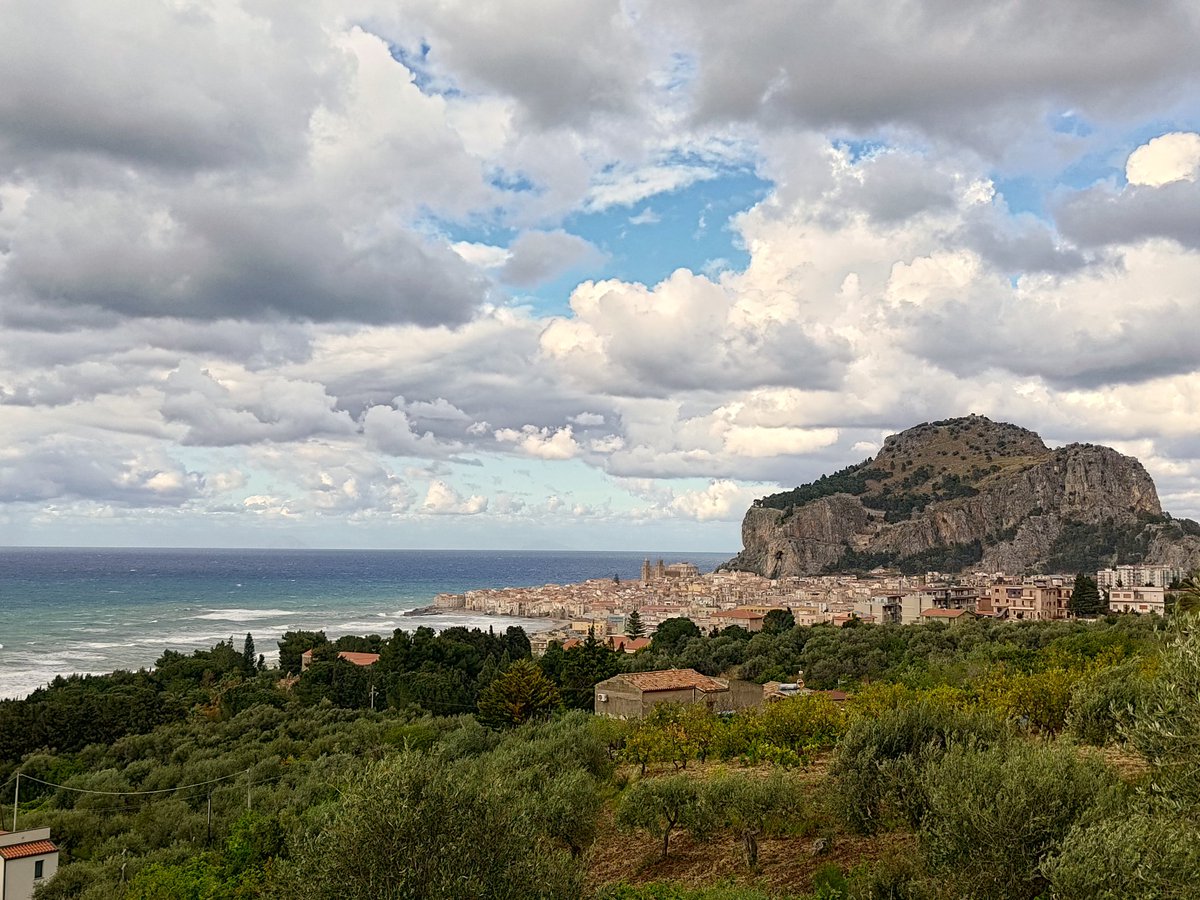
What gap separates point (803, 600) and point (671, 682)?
89351mm

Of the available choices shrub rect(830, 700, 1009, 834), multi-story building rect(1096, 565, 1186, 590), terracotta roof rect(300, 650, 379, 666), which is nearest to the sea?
terracotta roof rect(300, 650, 379, 666)

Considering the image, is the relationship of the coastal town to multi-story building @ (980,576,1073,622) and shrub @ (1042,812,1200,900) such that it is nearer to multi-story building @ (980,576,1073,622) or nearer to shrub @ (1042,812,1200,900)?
multi-story building @ (980,576,1073,622)

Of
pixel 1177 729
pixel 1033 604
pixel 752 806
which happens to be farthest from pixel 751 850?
pixel 1033 604

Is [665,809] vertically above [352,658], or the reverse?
Result: [665,809]

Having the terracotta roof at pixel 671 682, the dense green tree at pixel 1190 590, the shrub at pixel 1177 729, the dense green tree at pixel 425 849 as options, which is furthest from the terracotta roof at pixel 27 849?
the dense green tree at pixel 1190 590

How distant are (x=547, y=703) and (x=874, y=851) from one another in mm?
27616

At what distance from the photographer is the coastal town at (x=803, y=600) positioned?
90.9 meters

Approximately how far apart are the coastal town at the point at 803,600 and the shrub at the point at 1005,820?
181 feet

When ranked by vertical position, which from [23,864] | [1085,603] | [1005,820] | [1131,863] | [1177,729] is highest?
[1177,729]

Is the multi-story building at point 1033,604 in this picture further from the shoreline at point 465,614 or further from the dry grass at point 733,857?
the dry grass at point 733,857

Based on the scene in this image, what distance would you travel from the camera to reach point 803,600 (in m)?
128

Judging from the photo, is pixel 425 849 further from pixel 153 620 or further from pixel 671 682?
pixel 153 620

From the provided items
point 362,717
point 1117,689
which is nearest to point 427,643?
point 362,717

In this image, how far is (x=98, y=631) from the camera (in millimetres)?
112062
